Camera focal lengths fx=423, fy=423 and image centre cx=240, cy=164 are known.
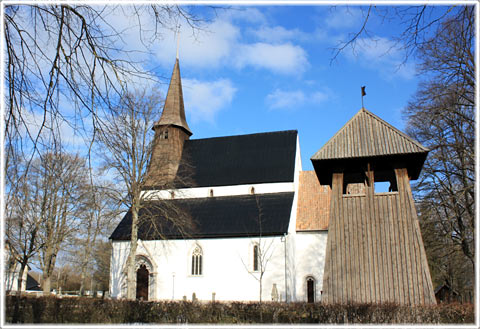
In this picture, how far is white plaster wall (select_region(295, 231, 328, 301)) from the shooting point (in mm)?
24297

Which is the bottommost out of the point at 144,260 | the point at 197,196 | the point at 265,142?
the point at 144,260

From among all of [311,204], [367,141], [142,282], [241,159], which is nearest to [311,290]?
[311,204]

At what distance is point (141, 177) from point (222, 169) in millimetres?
7612

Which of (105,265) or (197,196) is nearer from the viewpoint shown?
(197,196)

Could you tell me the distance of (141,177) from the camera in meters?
22.5

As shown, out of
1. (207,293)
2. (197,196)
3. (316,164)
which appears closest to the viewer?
(316,164)

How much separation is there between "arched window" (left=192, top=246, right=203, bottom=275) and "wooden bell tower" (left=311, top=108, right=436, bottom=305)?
520 inches

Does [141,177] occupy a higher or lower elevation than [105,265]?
higher

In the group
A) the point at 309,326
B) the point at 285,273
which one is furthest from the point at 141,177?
the point at 309,326

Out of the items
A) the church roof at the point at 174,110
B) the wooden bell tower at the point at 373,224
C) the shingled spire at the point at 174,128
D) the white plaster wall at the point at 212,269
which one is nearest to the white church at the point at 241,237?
the white plaster wall at the point at 212,269

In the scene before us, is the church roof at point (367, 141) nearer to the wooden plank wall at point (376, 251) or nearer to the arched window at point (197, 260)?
the wooden plank wall at point (376, 251)

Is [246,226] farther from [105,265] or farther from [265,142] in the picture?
[105,265]

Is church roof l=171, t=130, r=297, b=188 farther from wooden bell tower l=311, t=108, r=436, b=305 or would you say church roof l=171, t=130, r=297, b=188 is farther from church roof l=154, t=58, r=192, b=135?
wooden bell tower l=311, t=108, r=436, b=305

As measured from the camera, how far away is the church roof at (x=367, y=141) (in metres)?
12.8
